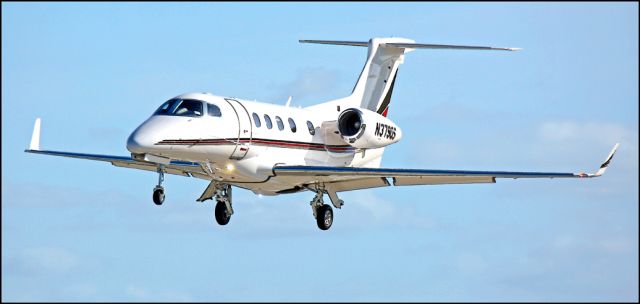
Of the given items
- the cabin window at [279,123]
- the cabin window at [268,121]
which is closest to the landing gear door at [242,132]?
the cabin window at [268,121]

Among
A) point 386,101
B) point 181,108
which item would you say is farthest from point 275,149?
point 386,101

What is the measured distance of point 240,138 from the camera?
33094 millimetres

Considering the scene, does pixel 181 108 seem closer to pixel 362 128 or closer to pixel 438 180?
pixel 362 128

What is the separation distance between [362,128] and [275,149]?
304 centimetres

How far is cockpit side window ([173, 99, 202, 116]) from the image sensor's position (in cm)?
3225

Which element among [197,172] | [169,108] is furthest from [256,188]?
[169,108]

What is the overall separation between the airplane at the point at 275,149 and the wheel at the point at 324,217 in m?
0.03

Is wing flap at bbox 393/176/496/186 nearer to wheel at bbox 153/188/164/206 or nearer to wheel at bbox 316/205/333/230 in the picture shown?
wheel at bbox 316/205/333/230

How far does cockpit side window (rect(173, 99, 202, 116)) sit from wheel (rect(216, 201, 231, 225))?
162 inches

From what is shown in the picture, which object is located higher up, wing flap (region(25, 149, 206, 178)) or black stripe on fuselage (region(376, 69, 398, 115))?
black stripe on fuselage (region(376, 69, 398, 115))

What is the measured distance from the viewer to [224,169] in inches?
1320

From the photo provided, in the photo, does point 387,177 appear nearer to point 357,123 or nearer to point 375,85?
point 357,123

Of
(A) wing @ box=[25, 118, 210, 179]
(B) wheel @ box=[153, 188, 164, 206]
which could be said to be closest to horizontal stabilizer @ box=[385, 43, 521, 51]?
(A) wing @ box=[25, 118, 210, 179]

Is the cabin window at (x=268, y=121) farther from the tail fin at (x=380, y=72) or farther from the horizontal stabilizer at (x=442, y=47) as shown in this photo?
the horizontal stabilizer at (x=442, y=47)
